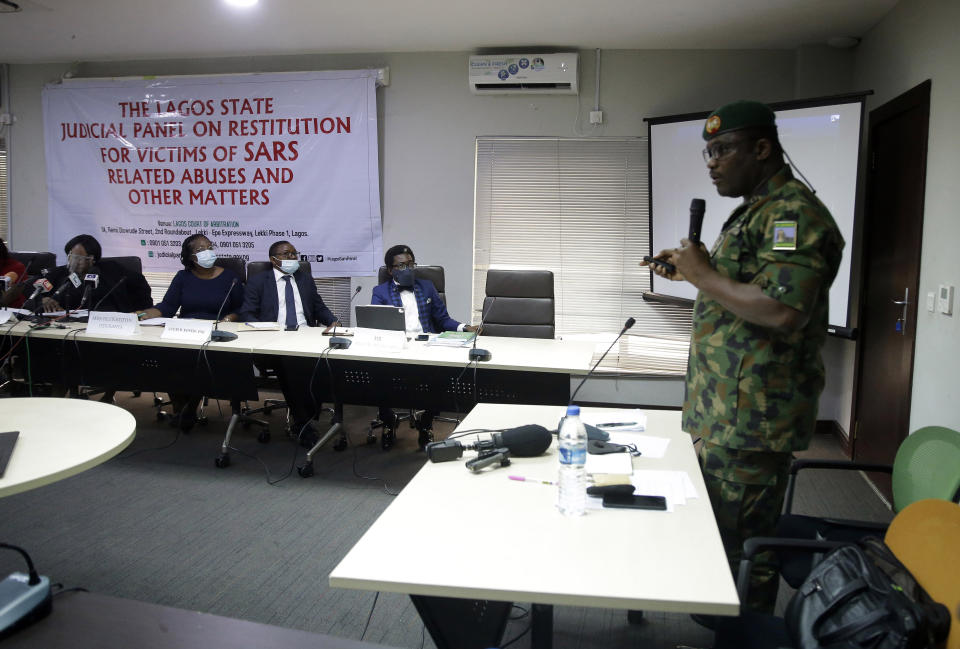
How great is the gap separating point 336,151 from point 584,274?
2.05m

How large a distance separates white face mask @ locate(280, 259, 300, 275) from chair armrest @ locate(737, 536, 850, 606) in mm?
3203

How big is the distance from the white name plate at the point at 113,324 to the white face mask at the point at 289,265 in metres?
0.86

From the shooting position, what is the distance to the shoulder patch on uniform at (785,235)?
149cm

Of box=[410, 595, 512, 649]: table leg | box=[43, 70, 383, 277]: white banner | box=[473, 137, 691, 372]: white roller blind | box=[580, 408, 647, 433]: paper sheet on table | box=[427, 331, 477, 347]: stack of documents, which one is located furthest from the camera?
box=[43, 70, 383, 277]: white banner

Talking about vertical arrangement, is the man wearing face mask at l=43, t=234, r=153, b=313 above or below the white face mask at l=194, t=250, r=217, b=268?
below

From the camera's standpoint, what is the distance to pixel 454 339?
11.1 feet

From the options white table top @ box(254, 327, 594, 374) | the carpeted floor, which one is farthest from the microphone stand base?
the carpeted floor

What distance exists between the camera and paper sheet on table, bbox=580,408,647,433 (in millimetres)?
2070

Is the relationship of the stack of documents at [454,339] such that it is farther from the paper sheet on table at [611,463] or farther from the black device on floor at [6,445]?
the black device on floor at [6,445]

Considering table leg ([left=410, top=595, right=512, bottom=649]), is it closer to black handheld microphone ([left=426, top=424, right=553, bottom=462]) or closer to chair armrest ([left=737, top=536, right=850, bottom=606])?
black handheld microphone ([left=426, top=424, right=553, bottom=462])

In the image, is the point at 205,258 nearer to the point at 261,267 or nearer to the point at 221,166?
the point at 261,267

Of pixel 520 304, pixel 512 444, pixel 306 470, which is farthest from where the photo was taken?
pixel 520 304

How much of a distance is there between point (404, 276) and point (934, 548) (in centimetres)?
300

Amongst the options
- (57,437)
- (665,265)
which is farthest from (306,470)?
(665,265)
